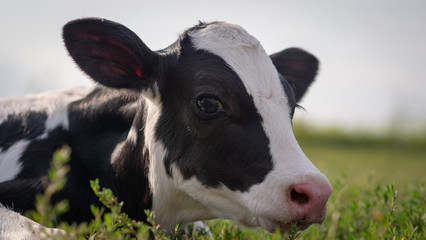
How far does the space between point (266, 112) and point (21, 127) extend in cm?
201

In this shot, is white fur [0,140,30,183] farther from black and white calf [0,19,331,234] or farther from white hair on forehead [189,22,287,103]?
white hair on forehead [189,22,287,103]

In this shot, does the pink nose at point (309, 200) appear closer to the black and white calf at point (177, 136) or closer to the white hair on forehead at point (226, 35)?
the black and white calf at point (177, 136)

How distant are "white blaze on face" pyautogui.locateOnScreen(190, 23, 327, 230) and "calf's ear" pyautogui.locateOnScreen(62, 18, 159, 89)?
0.38 m

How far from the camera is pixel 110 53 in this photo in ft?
9.87

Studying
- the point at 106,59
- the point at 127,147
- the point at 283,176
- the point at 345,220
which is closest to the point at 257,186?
the point at 283,176

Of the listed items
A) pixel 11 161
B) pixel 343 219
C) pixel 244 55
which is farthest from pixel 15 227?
pixel 343 219

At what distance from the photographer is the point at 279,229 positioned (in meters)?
2.45

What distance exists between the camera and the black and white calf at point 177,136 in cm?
248

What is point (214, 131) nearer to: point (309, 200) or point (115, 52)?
point (309, 200)

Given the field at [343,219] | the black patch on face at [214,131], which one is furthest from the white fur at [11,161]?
the black patch on face at [214,131]

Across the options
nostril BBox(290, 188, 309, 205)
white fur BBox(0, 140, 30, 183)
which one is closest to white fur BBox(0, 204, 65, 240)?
white fur BBox(0, 140, 30, 183)

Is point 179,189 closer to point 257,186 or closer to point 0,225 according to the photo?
point 257,186

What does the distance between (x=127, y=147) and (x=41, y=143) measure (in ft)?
2.38

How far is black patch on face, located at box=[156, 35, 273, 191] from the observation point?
8.37 ft
